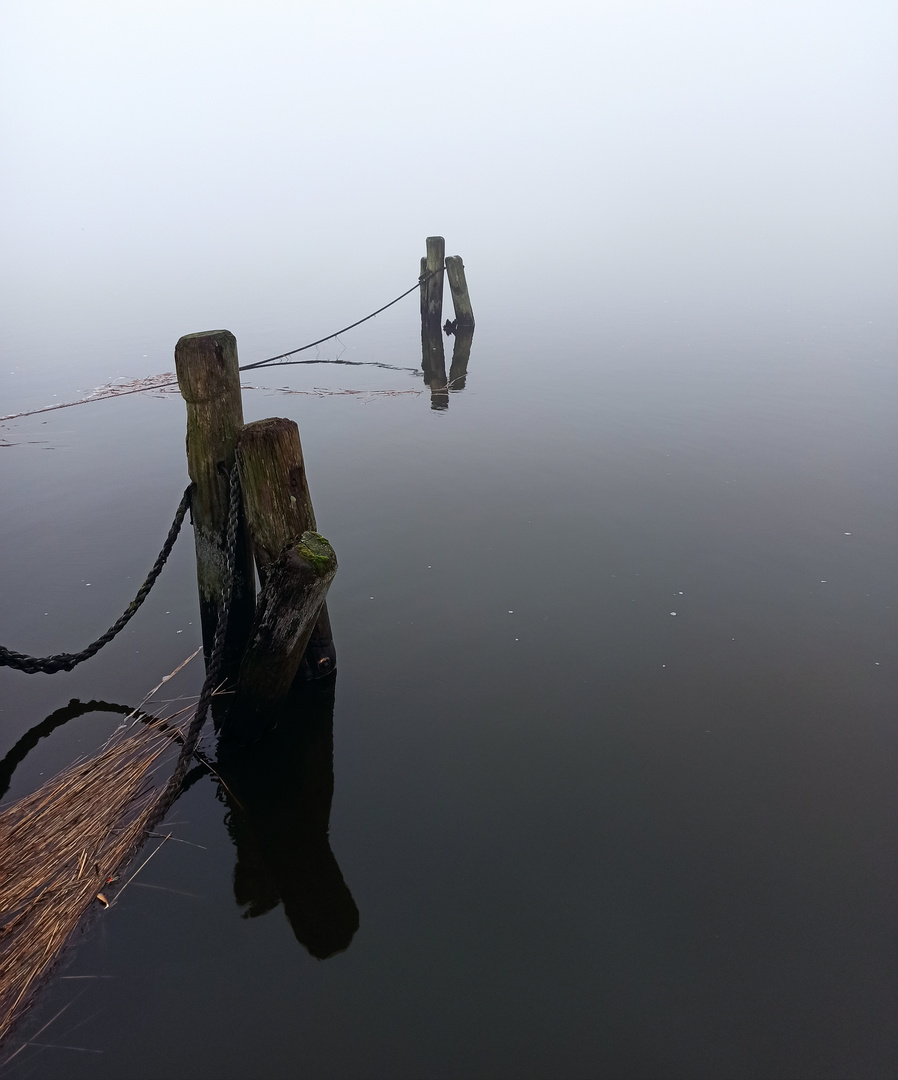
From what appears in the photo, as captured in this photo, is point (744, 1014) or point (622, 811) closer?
point (744, 1014)

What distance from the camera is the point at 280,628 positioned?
143 inches

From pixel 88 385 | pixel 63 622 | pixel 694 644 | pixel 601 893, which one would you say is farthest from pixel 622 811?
pixel 88 385

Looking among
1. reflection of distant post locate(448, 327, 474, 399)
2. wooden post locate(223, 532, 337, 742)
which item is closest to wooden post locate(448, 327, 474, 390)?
reflection of distant post locate(448, 327, 474, 399)

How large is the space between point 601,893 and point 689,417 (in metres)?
8.25

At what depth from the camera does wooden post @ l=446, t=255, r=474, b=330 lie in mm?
15922

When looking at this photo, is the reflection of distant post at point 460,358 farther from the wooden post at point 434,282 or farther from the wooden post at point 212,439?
the wooden post at point 212,439

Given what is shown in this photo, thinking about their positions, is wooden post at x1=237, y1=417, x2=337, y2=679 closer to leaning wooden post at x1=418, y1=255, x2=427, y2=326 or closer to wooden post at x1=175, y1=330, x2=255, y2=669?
wooden post at x1=175, y1=330, x2=255, y2=669

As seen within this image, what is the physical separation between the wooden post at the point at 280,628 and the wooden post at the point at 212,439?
0.58 metres

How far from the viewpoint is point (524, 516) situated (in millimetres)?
7020

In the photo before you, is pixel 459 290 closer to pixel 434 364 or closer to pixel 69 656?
pixel 434 364

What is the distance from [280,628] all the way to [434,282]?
13777 millimetres

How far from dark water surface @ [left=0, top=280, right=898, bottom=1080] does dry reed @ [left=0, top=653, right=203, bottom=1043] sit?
0.12 m

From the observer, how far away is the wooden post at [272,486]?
12.1 feet

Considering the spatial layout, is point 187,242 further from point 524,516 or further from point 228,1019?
point 228,1019
